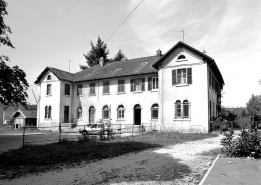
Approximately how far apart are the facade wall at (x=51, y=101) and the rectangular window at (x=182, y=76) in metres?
15.9

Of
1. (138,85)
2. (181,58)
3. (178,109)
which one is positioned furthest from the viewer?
(138,85)

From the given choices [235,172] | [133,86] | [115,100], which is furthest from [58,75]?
[235,172]

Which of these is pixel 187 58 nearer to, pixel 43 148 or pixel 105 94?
pixel 105 94

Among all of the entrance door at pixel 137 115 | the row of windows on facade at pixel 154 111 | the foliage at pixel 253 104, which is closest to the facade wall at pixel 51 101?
the row of windows on facade at pixel 154 111

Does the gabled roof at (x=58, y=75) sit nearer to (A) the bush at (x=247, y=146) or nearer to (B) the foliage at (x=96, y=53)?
(B) the foliage at (x=96, y=53)

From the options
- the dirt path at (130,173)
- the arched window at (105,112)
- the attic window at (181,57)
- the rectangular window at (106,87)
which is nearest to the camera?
the dirt path at (130,173)

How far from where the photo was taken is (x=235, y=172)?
7250mm

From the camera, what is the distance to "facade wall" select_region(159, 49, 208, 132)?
23.2 m

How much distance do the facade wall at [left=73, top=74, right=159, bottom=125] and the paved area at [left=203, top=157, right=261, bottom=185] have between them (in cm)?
1810

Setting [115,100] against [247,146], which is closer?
[247,146]

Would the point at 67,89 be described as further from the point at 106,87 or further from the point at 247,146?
the point at 247,146

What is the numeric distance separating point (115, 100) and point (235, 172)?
23.3 m

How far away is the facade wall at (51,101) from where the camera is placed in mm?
32188

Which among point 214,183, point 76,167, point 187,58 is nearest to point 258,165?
point 214,183
